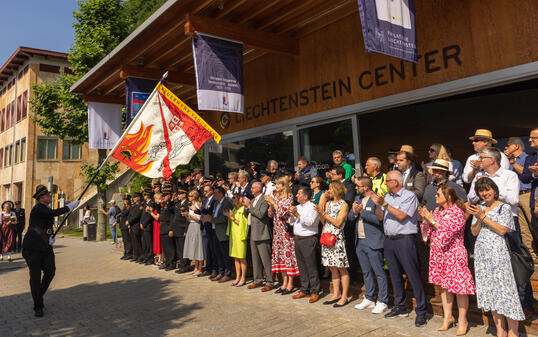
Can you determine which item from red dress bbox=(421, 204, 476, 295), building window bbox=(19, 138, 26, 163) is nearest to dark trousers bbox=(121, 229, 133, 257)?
red dress bbox=(421, 204, 476, 295)

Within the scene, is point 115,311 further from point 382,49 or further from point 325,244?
point 382,49

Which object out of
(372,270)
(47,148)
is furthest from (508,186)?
(47,148)

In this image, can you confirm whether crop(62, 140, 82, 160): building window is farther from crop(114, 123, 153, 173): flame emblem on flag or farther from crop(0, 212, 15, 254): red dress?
crop(114, 123, 153, 173): flame emblem on flag

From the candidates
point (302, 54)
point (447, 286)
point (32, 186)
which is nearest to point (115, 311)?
point (447, 286)

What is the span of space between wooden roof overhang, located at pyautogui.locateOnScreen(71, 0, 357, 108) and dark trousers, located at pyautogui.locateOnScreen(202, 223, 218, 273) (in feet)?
13.9

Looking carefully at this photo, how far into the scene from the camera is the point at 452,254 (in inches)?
171

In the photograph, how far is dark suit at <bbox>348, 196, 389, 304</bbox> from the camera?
17.2 feet

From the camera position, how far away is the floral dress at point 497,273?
12.3 ft

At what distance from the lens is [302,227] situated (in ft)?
19.9

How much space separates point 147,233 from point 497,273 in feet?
29.7

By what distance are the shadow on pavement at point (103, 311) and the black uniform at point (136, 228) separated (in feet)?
10.4

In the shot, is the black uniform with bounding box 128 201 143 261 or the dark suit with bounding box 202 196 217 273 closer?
the dark suit with bounding box 202 196 217 273

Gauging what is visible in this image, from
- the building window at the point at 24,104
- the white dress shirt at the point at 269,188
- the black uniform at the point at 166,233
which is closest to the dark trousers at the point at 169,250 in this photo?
the black uniform at the point at 166,233

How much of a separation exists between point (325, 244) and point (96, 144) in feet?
31.7
